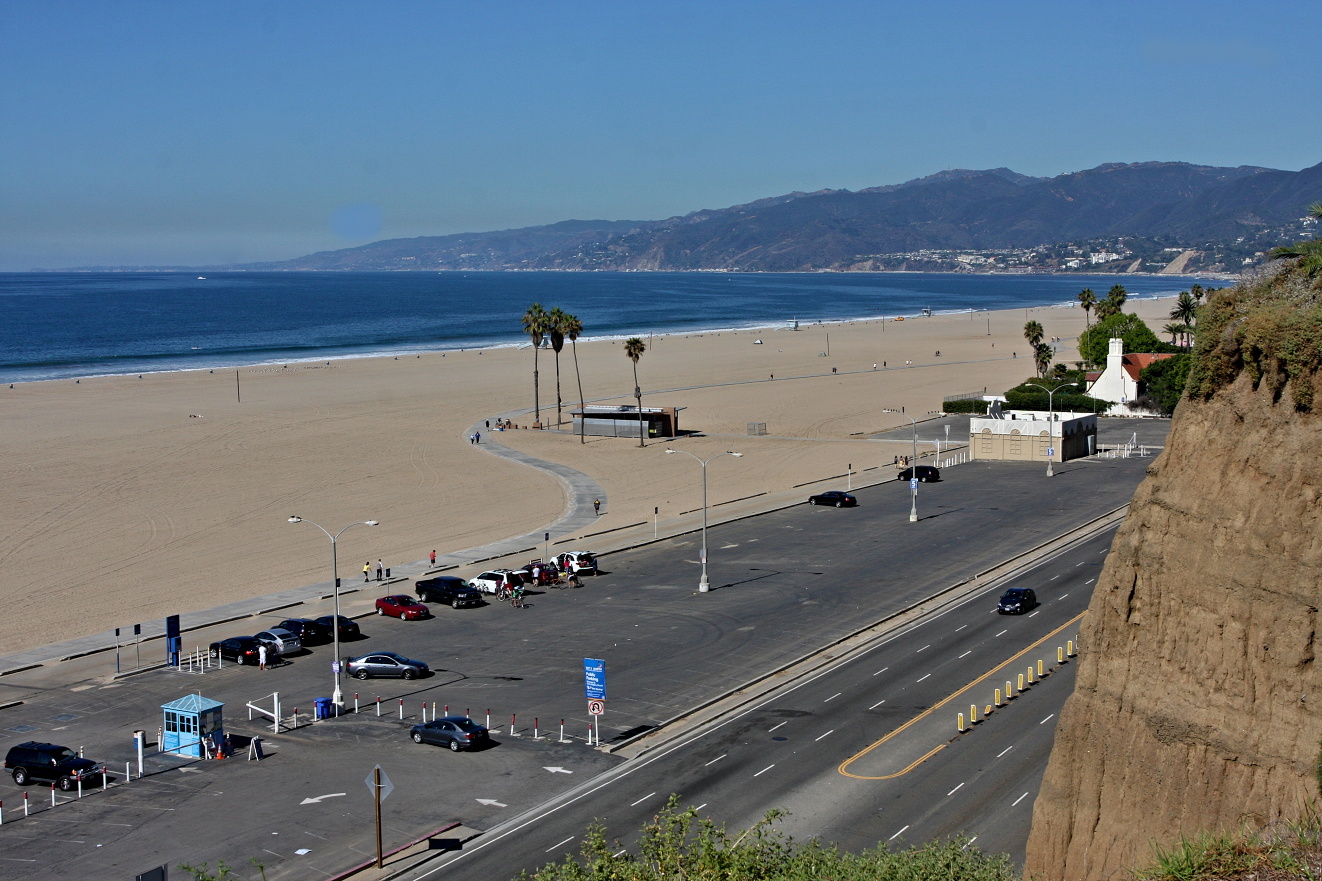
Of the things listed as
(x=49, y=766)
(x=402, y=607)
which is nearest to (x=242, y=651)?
(x=402, y=607)

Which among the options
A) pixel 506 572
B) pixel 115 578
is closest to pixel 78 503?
pixel 115 578

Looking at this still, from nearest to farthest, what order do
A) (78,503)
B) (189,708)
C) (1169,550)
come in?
1. (1169,550)
2. (189,708)
3. (78,503)

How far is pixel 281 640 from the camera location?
44.9 metres

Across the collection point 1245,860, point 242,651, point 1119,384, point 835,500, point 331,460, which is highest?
point 1245,860

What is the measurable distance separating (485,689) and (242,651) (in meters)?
9.63

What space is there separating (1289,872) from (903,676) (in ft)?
85.1

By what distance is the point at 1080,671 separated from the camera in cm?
2145

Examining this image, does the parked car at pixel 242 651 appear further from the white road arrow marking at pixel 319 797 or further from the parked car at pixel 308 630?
the white road arrow marking at pixel 319 797

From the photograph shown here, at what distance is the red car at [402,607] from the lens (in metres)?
49.8

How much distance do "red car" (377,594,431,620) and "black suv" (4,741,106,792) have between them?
1783cm

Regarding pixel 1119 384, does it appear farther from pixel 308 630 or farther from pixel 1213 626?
pixel 1213 626

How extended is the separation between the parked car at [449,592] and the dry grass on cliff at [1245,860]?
3774 cm

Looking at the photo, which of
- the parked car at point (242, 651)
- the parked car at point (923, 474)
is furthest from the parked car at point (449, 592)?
the parked car at point (923, 474)

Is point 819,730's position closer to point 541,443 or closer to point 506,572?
point 506,572
